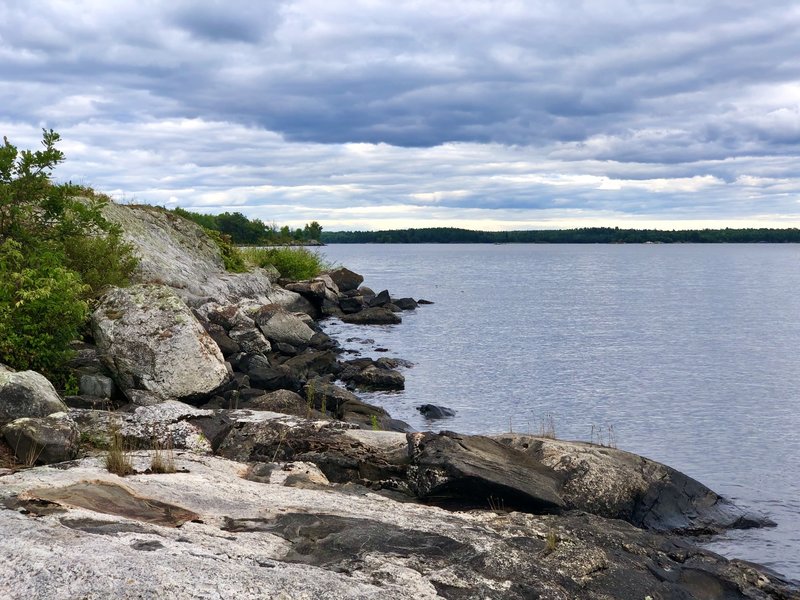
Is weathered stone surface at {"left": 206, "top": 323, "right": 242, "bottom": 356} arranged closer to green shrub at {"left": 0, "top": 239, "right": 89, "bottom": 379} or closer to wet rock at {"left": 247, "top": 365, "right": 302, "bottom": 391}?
wet rock at {"left": 247, "top": 365, "right": 302, "bottom": 391}

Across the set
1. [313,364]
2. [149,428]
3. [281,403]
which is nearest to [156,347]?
[281,403]

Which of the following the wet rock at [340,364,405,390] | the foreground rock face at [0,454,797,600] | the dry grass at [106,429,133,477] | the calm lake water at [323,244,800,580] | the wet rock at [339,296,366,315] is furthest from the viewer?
the wet rock at [339,296,366,315]

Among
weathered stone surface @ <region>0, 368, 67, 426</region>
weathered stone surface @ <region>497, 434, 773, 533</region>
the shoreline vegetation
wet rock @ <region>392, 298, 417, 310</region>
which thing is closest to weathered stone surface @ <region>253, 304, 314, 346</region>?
the shoreline vegetation

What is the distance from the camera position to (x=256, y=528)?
853 centimetres

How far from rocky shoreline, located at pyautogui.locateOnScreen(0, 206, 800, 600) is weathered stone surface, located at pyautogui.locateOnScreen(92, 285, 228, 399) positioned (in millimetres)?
36

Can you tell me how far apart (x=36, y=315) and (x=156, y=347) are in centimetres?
246

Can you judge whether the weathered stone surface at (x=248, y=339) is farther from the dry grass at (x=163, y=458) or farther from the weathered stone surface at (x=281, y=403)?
the dry grass at (x=163, y=458)

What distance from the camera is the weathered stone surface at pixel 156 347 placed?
16.5 m

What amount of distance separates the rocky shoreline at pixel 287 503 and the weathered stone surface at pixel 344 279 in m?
42.3

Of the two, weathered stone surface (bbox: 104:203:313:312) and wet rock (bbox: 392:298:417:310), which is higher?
weathered stone surface (bbox: 104:203:313:312)

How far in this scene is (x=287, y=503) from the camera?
9.53m

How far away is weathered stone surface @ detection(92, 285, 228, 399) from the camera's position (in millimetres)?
16516

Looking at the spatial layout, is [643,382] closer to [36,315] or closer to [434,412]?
[434,412]

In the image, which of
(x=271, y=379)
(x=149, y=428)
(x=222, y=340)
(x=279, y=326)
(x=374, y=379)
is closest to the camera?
(x=149, y=428)
